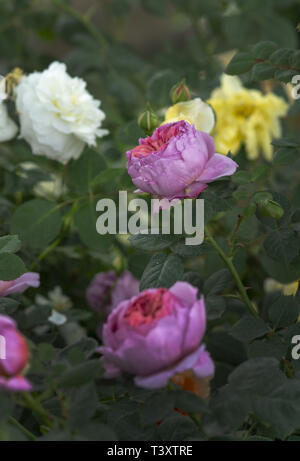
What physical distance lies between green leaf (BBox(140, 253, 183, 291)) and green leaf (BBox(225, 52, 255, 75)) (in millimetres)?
180

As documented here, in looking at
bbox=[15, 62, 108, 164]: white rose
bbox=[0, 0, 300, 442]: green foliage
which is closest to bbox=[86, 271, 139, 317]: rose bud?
bbox=[0, 0, 300, 442]: green foliage

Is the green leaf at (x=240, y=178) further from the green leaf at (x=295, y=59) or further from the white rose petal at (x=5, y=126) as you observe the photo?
the white rose petal at (x=5, y=126)

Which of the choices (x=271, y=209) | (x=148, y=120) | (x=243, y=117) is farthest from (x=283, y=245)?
(x=243, y=117)

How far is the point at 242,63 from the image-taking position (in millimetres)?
497

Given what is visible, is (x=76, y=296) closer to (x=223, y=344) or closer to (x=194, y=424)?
(x=223, y=344)

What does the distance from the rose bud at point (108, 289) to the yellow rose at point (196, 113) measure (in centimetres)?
19

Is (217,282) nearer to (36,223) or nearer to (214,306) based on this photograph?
(214,306)

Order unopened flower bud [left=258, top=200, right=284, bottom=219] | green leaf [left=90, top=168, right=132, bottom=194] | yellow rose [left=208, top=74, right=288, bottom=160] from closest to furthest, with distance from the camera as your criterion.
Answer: unopened flower bud [left=258, top=200, right=284, bottom=219] < green leaf [left=90, top=168, right=132, bottom=194] < yellow rose [left=208, top=74, right=288, bottom=160]

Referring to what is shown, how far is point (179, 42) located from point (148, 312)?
1.65m

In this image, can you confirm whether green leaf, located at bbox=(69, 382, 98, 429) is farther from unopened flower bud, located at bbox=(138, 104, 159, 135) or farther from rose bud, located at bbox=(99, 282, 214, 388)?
unopened flower bud, located at bbox=(138, 104, 159, 135)

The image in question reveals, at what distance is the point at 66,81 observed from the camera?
584 mm

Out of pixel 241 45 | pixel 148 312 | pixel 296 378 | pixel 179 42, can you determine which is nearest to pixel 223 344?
pixel 296 378

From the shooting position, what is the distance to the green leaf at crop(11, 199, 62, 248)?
56 cm

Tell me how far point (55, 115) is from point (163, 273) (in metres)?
0.24
